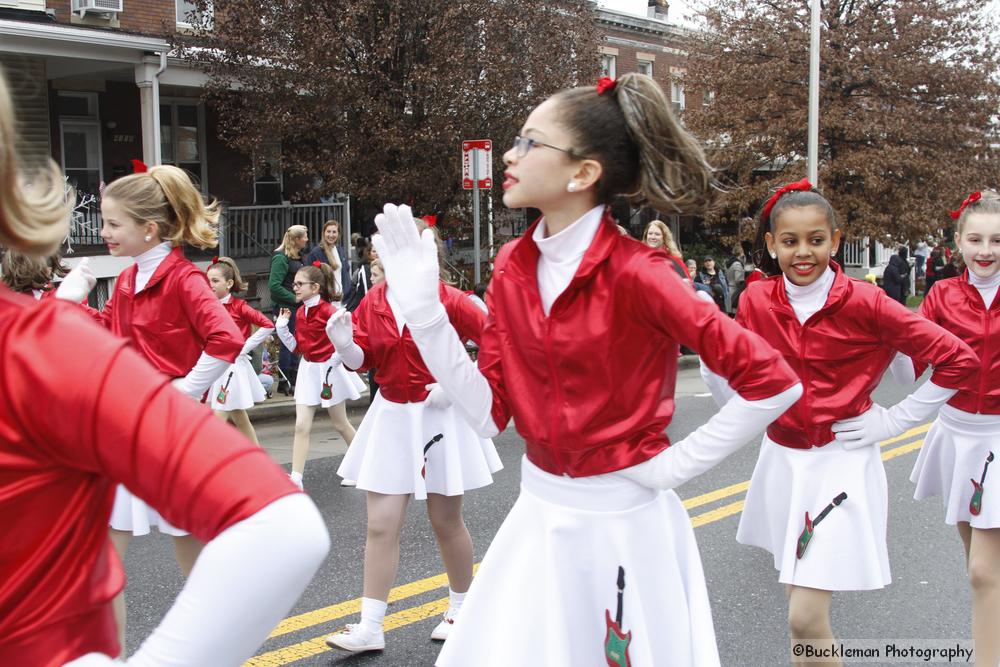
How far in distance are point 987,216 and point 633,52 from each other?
28.3 metres

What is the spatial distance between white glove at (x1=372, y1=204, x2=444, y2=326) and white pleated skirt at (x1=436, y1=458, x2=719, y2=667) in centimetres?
57

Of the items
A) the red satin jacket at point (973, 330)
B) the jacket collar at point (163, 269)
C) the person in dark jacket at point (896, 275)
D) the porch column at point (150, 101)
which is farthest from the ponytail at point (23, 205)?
the person in dark jacket at point (896, 275)

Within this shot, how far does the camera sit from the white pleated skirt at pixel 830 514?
3.63 m

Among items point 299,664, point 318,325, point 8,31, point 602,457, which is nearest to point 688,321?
point 602,457

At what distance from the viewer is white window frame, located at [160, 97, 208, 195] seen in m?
19.8

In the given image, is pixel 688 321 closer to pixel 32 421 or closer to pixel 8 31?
pixel 32 421

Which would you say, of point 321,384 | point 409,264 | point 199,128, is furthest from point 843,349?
point 199,128

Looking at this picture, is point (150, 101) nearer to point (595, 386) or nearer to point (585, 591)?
point (595, 386)

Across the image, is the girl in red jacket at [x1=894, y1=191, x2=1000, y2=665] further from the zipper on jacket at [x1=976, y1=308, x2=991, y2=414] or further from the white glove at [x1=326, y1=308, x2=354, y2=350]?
the white glove at [x1=326, y1=308, x2=354, y2=350]

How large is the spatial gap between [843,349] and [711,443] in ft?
4.02

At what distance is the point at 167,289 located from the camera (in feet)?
15.2

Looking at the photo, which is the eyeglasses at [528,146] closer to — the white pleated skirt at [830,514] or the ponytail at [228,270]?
the white pleated skirt at [830,514]

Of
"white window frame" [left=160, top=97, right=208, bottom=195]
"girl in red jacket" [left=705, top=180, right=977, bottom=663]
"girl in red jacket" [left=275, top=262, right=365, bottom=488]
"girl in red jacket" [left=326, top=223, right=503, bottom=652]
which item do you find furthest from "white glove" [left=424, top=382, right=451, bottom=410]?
"white window frame" [left=160, top=97, right=208, bottom=195]

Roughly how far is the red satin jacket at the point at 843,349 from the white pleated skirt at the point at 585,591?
113 centimetres
